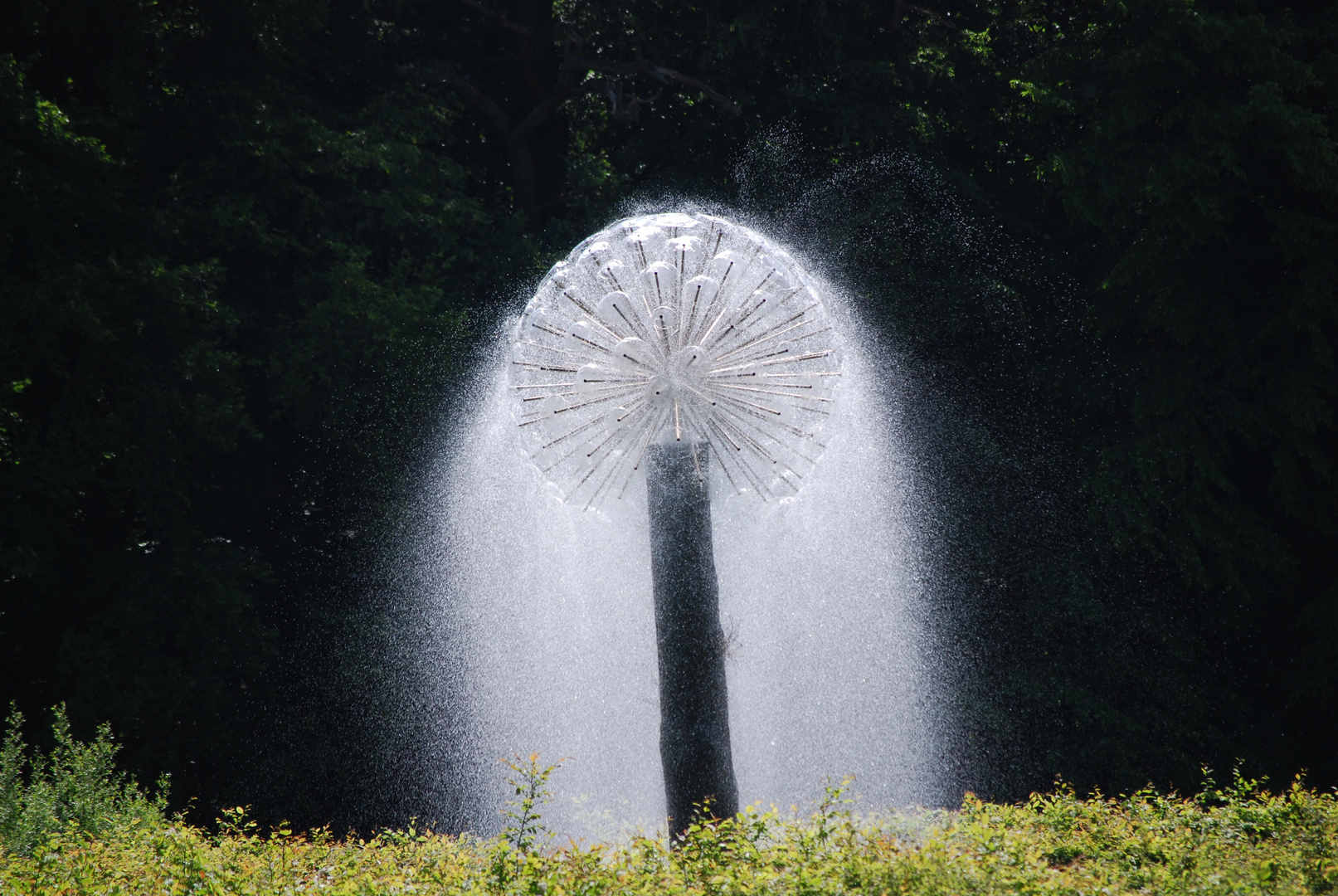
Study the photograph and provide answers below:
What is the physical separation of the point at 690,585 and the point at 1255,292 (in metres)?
9.31

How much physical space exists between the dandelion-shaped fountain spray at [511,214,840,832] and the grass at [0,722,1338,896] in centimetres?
100

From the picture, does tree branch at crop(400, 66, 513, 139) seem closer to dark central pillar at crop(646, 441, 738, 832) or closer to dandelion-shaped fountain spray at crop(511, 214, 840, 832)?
dandelion-shaped fountain spray at crop(511, 214, 840, 832)

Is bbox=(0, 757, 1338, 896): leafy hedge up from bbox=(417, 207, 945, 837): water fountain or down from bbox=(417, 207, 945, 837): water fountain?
down

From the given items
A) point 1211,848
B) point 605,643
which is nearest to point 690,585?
point 1211,848

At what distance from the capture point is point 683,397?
22.5 feet

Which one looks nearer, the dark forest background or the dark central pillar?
the dark central pillar

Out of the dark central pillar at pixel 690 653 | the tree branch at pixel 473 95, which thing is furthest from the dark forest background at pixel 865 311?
the dark central pillar at pixel 690 653

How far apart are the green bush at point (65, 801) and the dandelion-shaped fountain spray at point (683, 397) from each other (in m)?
4.00

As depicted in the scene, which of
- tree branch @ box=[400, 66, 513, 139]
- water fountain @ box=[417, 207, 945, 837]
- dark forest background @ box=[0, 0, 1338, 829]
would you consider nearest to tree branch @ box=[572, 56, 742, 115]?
dark forest background @ box=[0, 0, 1338, 829]

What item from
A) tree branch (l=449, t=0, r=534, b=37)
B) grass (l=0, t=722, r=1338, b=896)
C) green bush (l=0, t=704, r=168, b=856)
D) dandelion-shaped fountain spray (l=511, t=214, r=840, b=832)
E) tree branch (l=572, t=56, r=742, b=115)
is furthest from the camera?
tree branch (l=449, t=0, r=534, b=37)

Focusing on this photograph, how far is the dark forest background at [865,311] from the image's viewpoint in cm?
1197

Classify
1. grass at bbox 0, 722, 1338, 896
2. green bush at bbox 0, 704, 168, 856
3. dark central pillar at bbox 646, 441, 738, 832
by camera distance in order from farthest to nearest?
green bush at bbox 0, 704, 168, 856 < dark central pillar at bbox 646, 441, 738, 832 < grass at bbox 0, 722, 1338, 896

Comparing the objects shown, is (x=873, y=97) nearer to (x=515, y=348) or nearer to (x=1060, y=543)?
(x=1060, y=543)

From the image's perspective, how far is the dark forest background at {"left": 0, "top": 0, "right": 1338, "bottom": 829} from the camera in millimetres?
11969
